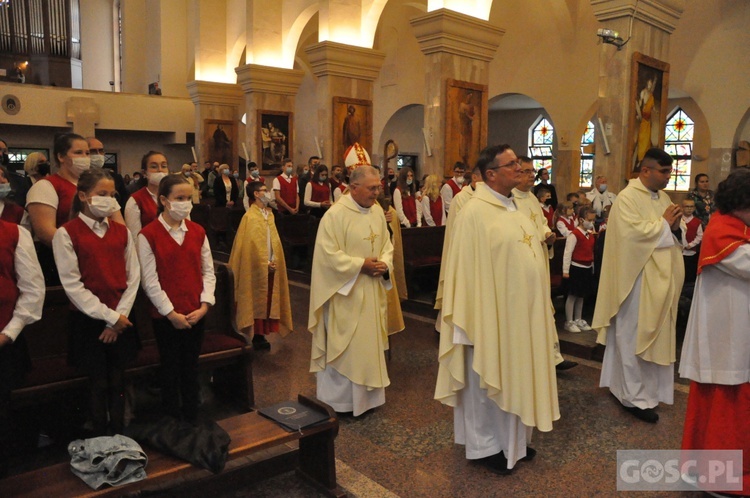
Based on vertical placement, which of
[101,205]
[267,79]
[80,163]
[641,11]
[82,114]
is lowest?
[101,205]

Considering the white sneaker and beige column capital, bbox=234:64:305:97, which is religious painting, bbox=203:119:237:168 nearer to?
beige column capital, bbox=234:64:305:97

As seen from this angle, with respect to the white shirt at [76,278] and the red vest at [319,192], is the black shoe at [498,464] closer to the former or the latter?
the white shirt at [76,278]

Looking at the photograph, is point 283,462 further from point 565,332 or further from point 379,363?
point 565,332

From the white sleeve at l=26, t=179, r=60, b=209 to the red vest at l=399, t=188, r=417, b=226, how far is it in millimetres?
6483

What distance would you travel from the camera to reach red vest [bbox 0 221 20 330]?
3100mm

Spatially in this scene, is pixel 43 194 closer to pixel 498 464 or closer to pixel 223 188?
pixel 498 464

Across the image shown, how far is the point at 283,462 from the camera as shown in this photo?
3.70 m

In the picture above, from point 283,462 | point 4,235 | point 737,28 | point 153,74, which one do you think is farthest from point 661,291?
point 153,74

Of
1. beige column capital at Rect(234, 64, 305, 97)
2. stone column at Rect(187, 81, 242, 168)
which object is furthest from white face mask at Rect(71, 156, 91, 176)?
stone column at Rect(187, 81, 242, 168)

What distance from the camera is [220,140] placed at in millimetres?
18969

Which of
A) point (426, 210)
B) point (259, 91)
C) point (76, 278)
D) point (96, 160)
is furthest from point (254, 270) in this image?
point (259, 91)

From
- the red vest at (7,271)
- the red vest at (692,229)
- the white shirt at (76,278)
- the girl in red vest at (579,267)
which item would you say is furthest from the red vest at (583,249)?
the red vest at (7,271)

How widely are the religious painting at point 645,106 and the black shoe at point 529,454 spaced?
18.5ft

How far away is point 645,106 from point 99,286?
757 centimetres
